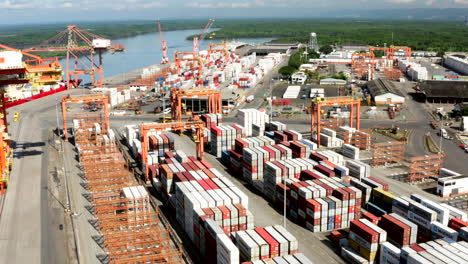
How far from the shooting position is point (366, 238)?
24.5 metres

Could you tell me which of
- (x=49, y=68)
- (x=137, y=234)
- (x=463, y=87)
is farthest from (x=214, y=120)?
Answer: (x=463, y=87)

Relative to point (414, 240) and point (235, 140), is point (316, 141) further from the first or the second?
point (414, 240)

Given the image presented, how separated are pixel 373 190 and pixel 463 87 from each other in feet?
157

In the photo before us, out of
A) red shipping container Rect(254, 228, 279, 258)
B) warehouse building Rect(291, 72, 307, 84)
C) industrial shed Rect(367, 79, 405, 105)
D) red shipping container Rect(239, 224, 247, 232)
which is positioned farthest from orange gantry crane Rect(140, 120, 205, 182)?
warehouse building Rect(291, 72, 307, 84)

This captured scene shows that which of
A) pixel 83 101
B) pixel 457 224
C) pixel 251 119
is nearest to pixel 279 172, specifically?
pixel 457 224

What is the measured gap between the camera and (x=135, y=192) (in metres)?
29.6

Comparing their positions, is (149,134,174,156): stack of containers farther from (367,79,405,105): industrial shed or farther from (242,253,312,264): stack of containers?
(367,79,405,105): industrial shed

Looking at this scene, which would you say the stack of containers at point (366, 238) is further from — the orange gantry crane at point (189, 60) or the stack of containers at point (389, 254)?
the orange gantry crane at point (189, 60)

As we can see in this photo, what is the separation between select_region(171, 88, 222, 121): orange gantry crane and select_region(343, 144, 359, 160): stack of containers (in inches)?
696

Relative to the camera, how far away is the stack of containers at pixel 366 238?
2422cm

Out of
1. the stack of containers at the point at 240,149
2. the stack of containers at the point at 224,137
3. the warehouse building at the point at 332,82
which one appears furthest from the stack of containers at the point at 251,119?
the warehouse building at the point at 332,82

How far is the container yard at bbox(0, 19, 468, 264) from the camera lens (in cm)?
2486

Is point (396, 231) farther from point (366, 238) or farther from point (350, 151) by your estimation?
point (350, 151)

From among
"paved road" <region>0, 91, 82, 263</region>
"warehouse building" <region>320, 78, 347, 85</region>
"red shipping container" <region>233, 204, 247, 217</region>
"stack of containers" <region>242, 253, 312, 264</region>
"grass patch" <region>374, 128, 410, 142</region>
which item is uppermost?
"warehouse building" <region>320, 78, 347, 85</region>
